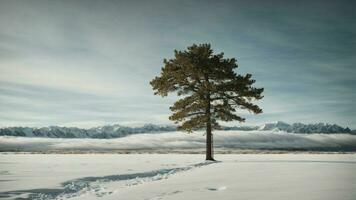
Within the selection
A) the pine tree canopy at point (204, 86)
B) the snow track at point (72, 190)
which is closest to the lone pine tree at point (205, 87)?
the pine tree canopy at point (204, 86)

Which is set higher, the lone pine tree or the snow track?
the lone pine tree

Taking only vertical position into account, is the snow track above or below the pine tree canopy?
below

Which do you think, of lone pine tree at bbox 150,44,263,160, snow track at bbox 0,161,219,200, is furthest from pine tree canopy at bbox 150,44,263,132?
snow track at bbox 0,161,219,200

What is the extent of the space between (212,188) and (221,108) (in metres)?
22.1

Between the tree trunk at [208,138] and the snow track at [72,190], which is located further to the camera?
the tree trunk at [208,138]

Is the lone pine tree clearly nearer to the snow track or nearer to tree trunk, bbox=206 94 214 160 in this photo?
tree trunk, bbox=206 94 214 160

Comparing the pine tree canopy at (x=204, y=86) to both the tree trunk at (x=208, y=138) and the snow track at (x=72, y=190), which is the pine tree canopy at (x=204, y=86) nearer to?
the tree trunk at (x=208, y=138)

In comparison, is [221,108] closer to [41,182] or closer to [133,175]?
[133,175]

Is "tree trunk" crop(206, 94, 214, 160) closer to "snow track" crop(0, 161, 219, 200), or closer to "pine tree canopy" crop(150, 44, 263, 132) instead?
"pine tree canopy" crop(150, 44, 263, 132)

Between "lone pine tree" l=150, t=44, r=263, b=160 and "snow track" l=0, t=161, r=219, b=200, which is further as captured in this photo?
"lone pine tree" l=150, t=44, r=263, b=160

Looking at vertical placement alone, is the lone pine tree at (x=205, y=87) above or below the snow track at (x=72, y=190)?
above

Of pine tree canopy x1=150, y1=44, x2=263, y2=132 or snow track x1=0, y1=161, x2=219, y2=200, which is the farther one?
pine tree canopy x1=150, y1=44, x2=263, y2=132

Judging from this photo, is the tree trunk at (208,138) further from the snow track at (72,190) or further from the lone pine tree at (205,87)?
the snow track at (72,190)

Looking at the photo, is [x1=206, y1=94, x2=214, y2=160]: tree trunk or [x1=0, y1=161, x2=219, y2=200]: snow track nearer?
[x1=0, y1=161, x2=219, y2=200]: snow track
